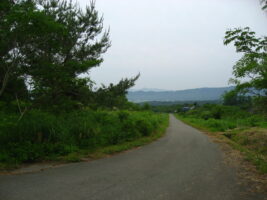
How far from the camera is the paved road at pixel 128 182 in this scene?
360 cm

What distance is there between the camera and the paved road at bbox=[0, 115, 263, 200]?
3602mm

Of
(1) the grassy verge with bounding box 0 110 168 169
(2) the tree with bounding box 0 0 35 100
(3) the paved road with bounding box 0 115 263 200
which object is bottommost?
(3) the paved road with bounding box 0 115 263 200

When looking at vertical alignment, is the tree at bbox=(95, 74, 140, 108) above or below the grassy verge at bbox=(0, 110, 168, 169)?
above

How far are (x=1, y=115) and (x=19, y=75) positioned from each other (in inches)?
64.2

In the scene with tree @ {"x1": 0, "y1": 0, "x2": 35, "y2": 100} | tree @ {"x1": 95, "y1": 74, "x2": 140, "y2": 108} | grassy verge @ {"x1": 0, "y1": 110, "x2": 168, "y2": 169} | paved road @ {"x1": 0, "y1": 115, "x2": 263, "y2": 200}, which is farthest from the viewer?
tree @ {"x1": 95, "y1": 74, "x2": 140, "y2": 108}

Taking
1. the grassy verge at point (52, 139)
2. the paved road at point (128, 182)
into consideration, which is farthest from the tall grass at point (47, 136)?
the paved road at point (128, 182)

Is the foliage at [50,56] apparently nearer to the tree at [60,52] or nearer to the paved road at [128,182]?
the tree at [60,52]

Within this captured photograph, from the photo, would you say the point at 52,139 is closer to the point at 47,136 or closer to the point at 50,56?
the point at 47,136

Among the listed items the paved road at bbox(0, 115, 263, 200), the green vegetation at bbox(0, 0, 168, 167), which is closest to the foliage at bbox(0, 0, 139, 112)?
the green vegetation at bbox(0, 0, 168, 167)

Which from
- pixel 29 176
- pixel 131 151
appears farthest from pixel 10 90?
pixel 131 151

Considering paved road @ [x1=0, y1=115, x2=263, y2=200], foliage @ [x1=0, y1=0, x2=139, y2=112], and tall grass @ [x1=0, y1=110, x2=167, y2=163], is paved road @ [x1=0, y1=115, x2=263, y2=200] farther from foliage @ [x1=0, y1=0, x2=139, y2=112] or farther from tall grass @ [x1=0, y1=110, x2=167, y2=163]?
foliage @ [x1=0, y1=0, x2=139, y2=112]

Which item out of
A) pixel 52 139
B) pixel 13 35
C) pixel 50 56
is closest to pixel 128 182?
pixel 52 139

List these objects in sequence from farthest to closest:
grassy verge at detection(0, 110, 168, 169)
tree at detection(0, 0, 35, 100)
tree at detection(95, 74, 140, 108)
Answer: tree at detection(95, 74, 140, 108) < grassy verge at detection(0, 110, 168, 169) < tree at detection(0, 0, 35, 100)

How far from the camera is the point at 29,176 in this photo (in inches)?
181
